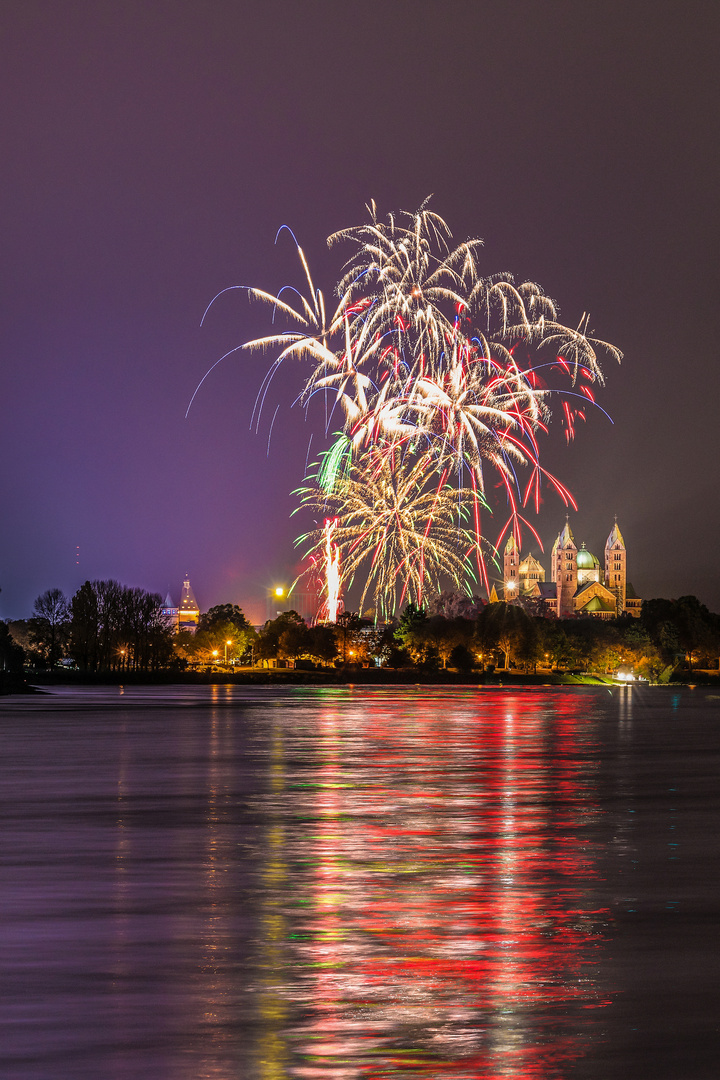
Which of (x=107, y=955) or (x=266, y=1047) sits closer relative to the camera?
(x=266, y=1047)

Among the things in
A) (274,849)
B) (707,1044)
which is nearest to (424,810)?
(274,849)

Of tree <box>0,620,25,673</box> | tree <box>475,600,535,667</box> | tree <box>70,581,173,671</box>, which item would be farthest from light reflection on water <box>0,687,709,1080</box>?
tree <box>475,600,535,667</box>

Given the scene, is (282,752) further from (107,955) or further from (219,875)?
(107,955)

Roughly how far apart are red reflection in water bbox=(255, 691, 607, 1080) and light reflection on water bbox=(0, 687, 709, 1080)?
4cm

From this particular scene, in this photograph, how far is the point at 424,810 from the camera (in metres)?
25.8

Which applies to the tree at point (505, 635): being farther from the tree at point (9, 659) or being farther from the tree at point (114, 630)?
the tree at point (9, 659)

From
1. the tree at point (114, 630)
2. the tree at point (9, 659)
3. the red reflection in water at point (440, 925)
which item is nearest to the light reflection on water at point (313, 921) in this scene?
the red reflection in water at point (440, 925)

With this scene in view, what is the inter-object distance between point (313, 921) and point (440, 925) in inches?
53.6

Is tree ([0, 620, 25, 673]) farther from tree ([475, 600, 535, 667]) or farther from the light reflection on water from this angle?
the light reflection on water

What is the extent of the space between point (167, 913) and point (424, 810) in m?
11.7

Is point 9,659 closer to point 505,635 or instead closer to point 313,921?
point 505,635

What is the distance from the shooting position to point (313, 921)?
14.3m

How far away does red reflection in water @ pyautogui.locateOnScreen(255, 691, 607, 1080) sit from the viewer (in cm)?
937

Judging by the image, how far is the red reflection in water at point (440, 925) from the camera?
9.37 meters
